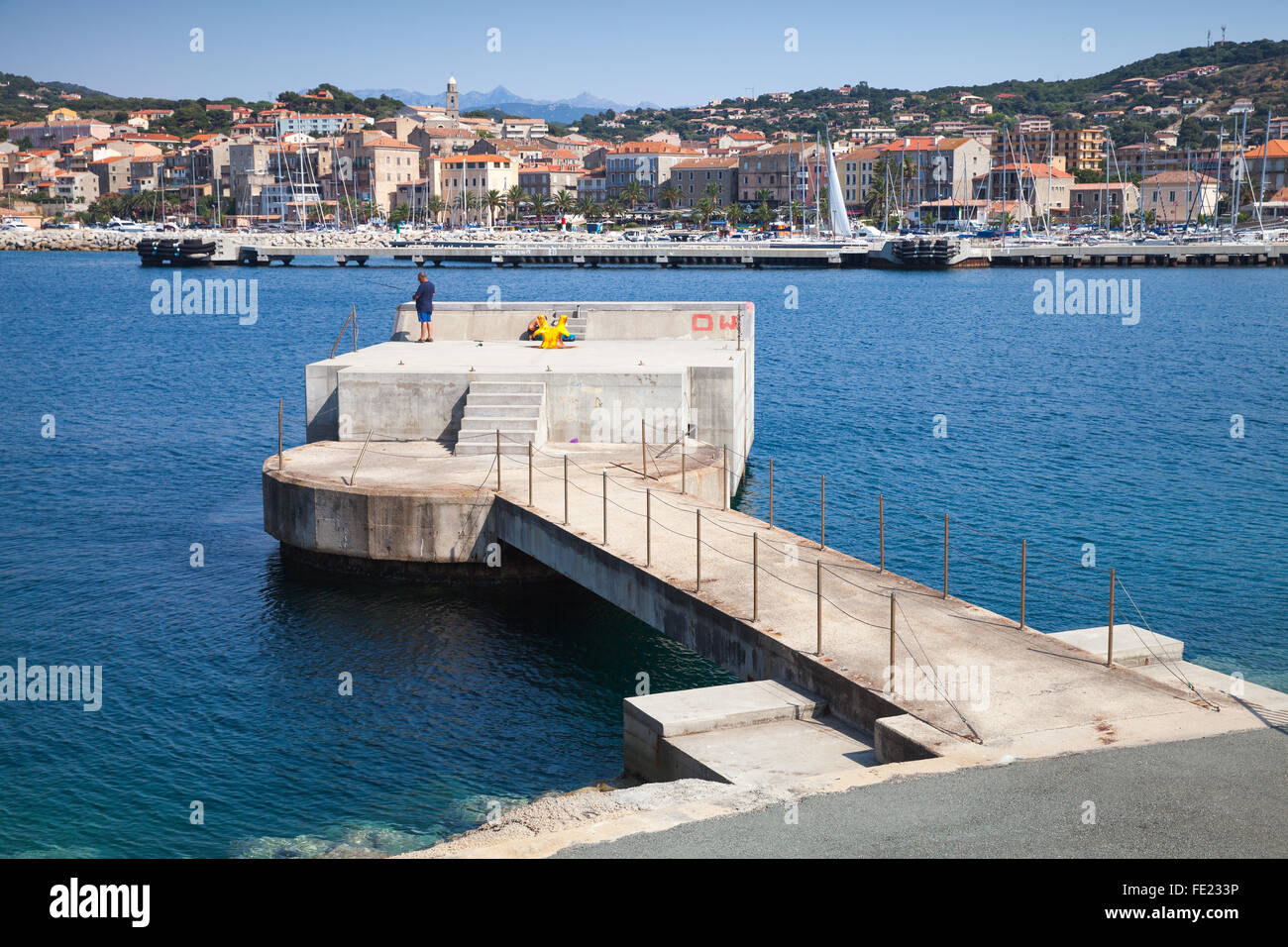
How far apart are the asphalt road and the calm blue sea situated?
5.11m

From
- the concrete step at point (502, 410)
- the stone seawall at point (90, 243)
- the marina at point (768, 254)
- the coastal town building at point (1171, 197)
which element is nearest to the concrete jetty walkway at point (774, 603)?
the concrete step at point (502, 410)

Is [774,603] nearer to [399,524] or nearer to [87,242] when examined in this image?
[399,524]

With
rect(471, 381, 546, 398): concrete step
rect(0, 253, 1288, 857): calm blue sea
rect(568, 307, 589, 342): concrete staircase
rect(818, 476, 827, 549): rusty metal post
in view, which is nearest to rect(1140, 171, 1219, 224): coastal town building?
rect(0, 253, 1288, 857): calm blue sea

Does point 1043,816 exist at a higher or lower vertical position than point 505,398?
lower

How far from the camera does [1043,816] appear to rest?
10297 millimetres

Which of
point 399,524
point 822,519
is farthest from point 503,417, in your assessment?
point 822,519

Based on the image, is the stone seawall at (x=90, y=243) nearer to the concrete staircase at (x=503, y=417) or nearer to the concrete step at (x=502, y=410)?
the concrete staircase at (x=503, y=417)

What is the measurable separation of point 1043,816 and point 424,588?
14383 millimetres

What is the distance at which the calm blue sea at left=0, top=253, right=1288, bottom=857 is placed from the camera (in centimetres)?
1580

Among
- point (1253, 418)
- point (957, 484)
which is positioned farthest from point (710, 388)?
point (1253, 418)

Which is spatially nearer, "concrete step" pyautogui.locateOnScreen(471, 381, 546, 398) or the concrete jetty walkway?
the concrete jetty walkway

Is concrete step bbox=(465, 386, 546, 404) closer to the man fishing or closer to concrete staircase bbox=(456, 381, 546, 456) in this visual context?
concrete staircase bbox=(456, 381, 546, 456)

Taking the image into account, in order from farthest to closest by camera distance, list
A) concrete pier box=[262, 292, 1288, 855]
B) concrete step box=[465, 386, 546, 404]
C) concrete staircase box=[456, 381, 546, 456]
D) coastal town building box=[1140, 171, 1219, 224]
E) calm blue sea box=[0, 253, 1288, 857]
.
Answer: coastal town building box=[1140, 171, 1219, 224] → concrete step box=[465, 386, 546, 404] → concrete staircase box=[456, 381, 546, 456] → calm blue sea box=[0, 253, 1288, 857] → concrete pier box=[262, 292, 1288, 855]
